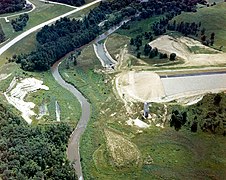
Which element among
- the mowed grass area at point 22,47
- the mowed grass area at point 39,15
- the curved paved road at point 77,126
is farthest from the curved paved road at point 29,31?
the curved paved road at point 77,126

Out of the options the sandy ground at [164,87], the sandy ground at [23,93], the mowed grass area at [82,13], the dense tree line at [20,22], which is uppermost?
the dense tree line at [20,22]

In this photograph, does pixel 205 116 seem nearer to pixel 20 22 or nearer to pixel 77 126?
pixel 77 126

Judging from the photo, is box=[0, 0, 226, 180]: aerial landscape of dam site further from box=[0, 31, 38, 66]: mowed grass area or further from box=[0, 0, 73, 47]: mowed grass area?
box=[0, 31, 38, 66]: mowed grass area

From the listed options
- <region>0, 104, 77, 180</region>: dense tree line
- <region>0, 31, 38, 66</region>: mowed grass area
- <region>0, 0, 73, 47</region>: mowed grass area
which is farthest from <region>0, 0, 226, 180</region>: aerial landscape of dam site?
<region>0, 31, 38, 66</region>: mowed grass area

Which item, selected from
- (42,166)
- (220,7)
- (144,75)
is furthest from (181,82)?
(220,7)

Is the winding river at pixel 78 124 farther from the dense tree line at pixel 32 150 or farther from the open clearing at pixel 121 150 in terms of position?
the open clearing at pixel 121 150

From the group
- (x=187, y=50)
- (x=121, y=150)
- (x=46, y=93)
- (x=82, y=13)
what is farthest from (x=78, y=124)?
(x=82, y=13)
